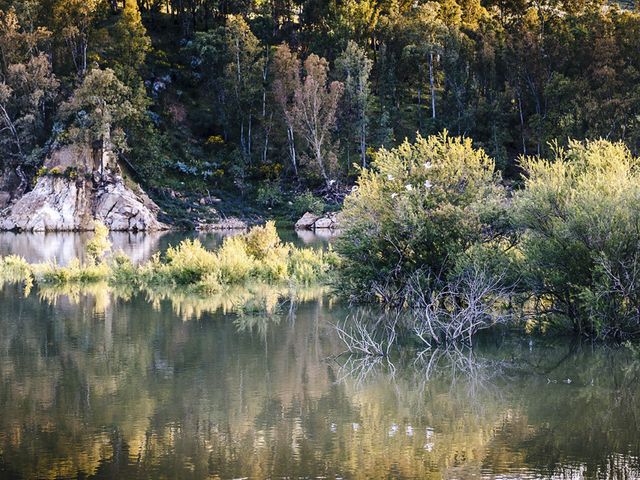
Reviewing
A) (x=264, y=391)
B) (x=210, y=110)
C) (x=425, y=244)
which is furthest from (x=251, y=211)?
(x=264, y=391)

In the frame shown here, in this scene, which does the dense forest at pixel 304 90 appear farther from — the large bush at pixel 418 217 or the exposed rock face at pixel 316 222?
the large bush at pixel 418 217

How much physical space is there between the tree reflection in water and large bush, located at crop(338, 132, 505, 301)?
2657 mm

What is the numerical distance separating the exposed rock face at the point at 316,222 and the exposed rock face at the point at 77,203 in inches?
453

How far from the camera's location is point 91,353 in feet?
66.8

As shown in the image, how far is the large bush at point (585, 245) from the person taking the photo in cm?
2005

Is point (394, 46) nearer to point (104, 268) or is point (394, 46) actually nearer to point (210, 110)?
point (210, 110)

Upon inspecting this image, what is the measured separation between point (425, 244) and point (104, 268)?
14635mm

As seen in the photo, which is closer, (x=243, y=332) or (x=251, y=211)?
(x=243, y=332)

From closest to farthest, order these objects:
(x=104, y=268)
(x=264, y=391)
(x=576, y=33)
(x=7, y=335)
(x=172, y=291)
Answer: (x=264, y=391) → (x=7, y=335) → (x=172, y=291) → (x=104, y=268) → (x=576, y=33)

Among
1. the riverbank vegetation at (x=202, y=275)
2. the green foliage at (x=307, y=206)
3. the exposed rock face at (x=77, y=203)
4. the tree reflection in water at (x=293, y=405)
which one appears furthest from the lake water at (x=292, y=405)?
the green foliage at (x=307, y=206)

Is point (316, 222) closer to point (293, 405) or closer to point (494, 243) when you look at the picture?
point (494, 243)

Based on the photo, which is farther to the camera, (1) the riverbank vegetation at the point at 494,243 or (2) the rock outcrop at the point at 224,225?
(2) the rock outcrop at the point at 224,225

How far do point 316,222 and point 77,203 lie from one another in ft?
64.1

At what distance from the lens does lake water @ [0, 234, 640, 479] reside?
12.4 meters
